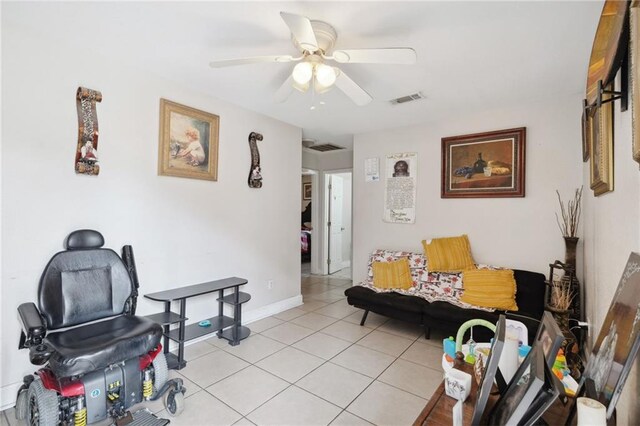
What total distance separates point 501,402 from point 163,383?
2.03 meters

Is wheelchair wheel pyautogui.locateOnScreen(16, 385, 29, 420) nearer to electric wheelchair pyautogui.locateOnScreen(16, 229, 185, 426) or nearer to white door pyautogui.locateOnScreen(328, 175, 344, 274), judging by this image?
electric wheelchair pyautogui.locateOnScreen(16, 229, 185, 426)

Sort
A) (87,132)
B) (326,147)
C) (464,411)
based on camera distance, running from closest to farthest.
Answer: (464,411) < (87,132) < (326,147)

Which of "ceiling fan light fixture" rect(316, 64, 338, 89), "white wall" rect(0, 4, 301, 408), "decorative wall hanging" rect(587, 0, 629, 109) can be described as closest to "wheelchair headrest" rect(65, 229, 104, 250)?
"white wall" rect(0, 4, 301, 408)

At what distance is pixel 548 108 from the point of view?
3.02 m

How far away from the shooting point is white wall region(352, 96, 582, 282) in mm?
2965

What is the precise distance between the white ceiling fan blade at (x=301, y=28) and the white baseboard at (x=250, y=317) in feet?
9.32

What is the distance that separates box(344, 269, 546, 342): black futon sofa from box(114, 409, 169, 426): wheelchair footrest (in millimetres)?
2196

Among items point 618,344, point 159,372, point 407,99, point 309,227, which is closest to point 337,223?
point 309,227

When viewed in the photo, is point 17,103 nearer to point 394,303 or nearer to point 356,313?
point 394,303

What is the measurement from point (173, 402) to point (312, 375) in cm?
103

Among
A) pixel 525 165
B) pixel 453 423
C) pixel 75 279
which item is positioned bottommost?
pixel 453 423

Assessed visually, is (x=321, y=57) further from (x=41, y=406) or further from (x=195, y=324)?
(x=195, y=324)

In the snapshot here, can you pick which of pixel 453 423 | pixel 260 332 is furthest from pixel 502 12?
pixel 260 332

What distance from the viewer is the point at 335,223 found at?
6391mm
